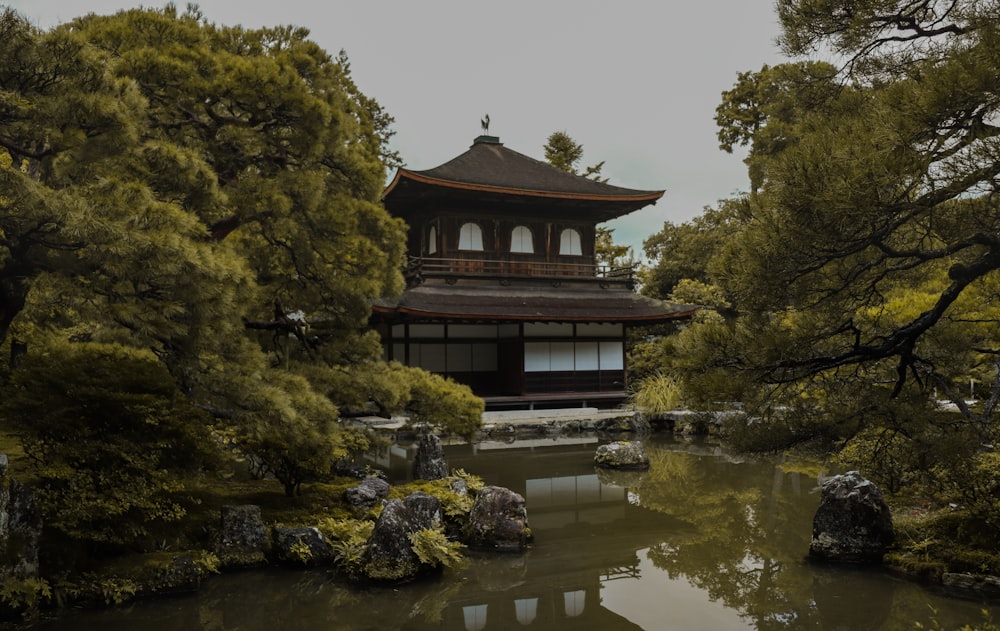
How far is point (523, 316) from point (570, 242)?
4.50 meters

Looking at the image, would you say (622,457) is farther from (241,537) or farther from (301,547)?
(241,537)

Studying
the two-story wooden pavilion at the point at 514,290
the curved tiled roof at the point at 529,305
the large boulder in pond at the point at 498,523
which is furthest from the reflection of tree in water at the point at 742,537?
the two-story wooden pavilion at the point at 514,290

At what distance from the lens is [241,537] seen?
6.78m

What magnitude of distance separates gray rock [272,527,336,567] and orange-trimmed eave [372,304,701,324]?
345 inches

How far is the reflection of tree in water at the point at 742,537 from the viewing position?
6.03 meters

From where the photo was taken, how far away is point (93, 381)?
5.59 metres

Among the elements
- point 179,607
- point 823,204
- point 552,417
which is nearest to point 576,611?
point 179,607

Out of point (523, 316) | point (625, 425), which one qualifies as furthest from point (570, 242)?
point (625, 425)

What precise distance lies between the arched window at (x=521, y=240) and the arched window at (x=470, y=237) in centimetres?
98

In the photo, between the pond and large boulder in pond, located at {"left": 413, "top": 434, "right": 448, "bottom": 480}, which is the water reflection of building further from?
large boulder in pond, located at {"left": 413, "top": 434, "right": 448, "bottom": 480}

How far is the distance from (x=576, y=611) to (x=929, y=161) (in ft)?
13.8

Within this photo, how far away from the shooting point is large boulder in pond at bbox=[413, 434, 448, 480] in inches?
405

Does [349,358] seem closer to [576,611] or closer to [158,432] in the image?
[158,432]

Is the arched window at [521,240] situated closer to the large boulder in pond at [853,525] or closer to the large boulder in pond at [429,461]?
the large boulder in pond at [429,461]
